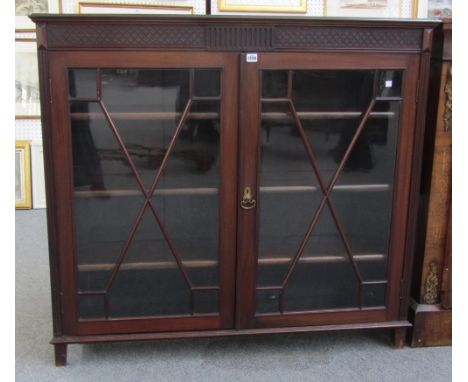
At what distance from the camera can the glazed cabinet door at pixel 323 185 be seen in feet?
6.31

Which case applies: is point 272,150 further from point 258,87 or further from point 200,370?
point 200,370

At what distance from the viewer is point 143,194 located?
1.96 metres

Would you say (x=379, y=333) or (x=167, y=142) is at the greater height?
(x=167, y=142)

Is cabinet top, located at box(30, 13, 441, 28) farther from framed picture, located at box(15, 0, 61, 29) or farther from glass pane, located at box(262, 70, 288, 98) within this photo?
framed picture, located at box(15, 0, 61, 29)

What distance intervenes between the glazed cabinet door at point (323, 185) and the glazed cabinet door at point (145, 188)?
0.08m

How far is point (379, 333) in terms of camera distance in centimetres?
231

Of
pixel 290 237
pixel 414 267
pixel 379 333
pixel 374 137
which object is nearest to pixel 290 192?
pixel 290 237

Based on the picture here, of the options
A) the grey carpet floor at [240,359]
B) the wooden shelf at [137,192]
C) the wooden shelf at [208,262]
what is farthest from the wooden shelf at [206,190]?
the grey carpet floor at [240,359]

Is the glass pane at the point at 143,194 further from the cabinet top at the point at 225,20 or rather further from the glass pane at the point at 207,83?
the cabinet top at the point at 225,20

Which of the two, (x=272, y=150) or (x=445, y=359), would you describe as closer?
(x=272, y=150)

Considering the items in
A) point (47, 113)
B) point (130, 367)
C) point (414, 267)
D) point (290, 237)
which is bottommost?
point (130, 367)

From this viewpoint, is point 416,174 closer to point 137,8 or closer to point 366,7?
point 366,7

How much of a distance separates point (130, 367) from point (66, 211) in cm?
66

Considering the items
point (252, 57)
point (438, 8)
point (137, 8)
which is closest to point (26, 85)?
point (137, 8)
